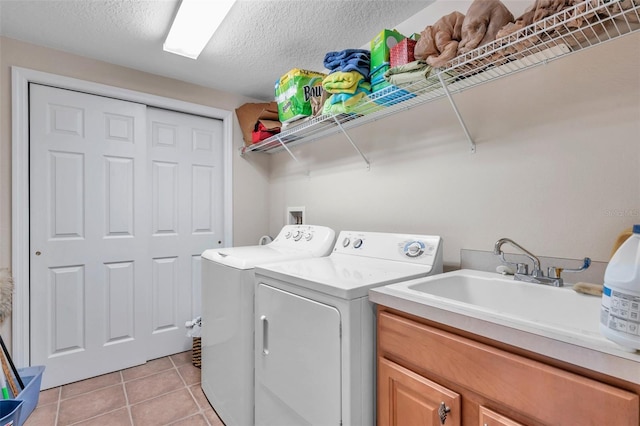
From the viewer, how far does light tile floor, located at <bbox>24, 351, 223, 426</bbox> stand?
1.81 meters

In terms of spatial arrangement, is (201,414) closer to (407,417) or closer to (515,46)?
(407,417)

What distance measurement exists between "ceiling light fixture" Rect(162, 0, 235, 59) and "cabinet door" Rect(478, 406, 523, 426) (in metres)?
2.01

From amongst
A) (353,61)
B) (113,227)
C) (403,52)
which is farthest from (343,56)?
(113,227)

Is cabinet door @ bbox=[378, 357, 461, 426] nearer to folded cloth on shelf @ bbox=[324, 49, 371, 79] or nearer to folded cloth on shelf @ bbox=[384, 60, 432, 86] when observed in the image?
folded cloth on shelf @ bbox=[384, 60, 432, 86]

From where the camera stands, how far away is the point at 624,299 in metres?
0.60

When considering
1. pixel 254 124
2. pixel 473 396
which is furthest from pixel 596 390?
pixel 254 124

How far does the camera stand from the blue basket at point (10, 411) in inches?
57.5

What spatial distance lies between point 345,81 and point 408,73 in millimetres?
350

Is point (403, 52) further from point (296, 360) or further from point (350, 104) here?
point (296, 360)

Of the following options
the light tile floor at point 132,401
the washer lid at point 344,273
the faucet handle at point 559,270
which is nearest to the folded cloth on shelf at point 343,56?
the washer lid at point 344,273

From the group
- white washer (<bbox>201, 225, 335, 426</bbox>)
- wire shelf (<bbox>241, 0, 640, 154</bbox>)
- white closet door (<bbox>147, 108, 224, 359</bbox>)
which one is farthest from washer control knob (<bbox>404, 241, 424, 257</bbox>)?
white closet door (<bbox>147, 108, 224, 359</bbox>)

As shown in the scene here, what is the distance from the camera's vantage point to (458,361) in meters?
0.84

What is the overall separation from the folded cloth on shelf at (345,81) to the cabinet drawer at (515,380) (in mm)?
1147

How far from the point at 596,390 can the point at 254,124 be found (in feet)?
9.05
